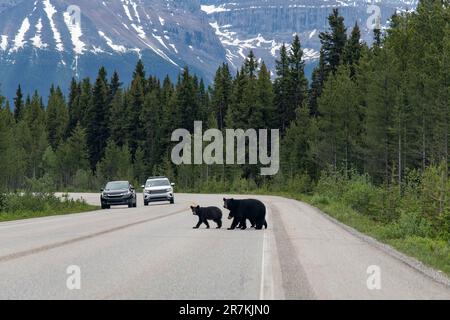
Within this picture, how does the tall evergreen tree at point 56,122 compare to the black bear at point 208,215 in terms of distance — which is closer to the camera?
the black bear at point 208,215

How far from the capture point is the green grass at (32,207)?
32.6 m

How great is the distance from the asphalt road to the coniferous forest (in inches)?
192

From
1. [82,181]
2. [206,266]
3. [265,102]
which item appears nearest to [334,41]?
[265,102]

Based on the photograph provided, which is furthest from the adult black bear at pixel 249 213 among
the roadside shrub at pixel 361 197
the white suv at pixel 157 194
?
the white suv at pixel 157 194

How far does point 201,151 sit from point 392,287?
7997cm

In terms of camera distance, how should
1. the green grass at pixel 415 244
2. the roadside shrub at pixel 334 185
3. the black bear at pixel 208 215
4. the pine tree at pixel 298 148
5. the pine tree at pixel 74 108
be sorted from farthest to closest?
the pine tree at pixel 74 108
the pine tree at pixel 298 148
the roadside shrub at pixel 334 185
the black bear at pixel 208 215
the green grass at pixel 415 244

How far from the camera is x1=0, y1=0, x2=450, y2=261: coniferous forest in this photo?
3738cm

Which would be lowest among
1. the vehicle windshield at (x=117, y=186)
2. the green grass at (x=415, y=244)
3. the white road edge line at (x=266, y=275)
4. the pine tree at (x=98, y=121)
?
the green grass at (x=415, y=244)

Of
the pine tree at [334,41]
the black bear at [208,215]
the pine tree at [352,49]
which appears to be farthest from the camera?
the pine tree at [334,41]

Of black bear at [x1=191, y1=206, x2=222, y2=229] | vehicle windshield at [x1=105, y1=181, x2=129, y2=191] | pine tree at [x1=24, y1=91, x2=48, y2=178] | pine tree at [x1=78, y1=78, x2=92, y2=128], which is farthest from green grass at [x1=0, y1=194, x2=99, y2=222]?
pine tree at [x1=78, y1=78, x2=92, y2=128]

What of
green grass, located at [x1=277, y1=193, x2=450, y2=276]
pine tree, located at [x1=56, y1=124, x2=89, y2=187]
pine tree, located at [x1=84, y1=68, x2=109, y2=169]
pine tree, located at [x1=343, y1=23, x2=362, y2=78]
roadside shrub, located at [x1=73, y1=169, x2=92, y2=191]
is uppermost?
pine tree, located at [x1=343, y1=23, x2=362, y2=78]

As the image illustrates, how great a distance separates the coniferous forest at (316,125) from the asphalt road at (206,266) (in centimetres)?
487

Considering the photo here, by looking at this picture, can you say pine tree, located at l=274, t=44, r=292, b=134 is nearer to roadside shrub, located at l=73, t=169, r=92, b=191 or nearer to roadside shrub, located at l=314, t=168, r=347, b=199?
roadside shrub, located at l=73, t=169, r=92, b=191

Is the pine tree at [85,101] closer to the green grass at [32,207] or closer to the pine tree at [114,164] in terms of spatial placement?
the pine tree at [114,164]
